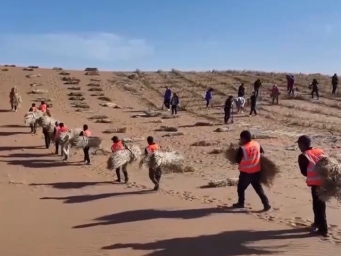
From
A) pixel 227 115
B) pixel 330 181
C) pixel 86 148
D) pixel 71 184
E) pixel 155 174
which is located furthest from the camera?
pixel 227 115

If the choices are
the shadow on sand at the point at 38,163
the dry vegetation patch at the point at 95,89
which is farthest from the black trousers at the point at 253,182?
the dry vegetation patch at the point at 95,89

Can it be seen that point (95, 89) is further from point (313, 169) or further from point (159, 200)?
point (313, 169)

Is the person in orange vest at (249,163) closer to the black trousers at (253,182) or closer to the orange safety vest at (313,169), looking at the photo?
the black trousers at (253,182)

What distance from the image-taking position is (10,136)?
923 inches

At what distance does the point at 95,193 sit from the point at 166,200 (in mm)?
2304

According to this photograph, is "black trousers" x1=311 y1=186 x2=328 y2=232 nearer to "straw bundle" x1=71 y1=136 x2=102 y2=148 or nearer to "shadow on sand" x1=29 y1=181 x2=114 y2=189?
"shadow on sand" x1=29 y1=181 x2=114 y2=189

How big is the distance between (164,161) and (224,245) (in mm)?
4715

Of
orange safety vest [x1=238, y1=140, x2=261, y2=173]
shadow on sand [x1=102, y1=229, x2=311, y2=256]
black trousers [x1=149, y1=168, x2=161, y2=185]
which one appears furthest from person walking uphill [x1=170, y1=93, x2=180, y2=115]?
shadow on sand [x1=102, y1=229, x2=311, y2=256]

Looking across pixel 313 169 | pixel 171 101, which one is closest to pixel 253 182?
pixel 313 169

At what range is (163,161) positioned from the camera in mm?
12625

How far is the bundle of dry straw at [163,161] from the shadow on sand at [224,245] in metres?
4.00

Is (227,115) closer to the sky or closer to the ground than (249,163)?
closer to the sky

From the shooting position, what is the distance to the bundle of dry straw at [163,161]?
491 inches

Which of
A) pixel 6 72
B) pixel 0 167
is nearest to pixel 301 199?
pixel 0 167
